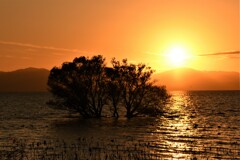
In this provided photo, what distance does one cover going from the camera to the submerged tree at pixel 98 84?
76.8m

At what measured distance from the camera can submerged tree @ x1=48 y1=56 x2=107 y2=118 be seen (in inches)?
3022

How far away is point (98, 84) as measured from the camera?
79.2 meters

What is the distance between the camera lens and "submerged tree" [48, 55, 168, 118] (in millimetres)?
76812

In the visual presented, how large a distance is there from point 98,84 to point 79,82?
4.39 m

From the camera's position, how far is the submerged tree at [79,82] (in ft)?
252

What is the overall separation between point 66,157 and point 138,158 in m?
6.66

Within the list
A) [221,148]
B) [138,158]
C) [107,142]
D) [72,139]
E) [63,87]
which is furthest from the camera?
[63,87]

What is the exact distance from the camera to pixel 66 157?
32531 mm

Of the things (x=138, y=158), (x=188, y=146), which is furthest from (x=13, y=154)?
(x=188, y=146)

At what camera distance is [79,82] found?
3063 inches

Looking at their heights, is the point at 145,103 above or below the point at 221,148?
above

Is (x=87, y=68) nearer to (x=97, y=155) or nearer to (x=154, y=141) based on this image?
(x=154, y=141)

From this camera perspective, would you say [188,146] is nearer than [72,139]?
Yes

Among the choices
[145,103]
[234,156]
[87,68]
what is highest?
[87,68]
